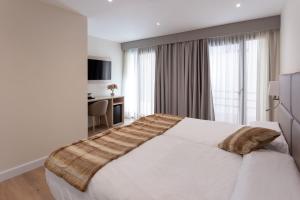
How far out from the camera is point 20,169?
2.34 metres

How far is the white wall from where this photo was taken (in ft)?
15.1

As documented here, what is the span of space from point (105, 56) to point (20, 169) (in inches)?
132

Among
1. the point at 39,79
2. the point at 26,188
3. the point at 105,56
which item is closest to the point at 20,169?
the point at 26,188

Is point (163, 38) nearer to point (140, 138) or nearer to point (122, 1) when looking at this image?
point (122, 1)

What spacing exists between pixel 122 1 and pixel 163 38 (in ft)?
6.60

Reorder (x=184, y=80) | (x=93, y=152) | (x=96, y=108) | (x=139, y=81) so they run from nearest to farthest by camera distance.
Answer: (x=93, y=152) → (x=96, y=108) → (x=184, y=80) → (x=139, y=81)

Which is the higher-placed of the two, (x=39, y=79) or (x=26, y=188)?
(x=39, y=79)

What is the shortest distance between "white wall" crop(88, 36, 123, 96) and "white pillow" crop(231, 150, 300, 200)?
13.6 feet

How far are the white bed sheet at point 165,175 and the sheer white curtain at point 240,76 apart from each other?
6.95 ft

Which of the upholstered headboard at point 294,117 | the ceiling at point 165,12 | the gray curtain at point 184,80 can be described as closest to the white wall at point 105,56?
the ceiling at point 165,12

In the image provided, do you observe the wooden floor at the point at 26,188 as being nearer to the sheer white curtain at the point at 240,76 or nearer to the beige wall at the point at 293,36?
the beige wall at the point at 293,36

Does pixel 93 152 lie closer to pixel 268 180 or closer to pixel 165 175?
pixel 165 175

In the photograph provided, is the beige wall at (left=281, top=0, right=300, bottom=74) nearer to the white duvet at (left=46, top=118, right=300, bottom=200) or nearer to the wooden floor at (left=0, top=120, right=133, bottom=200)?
the white duvet at (left=46, top=118, right=300, bottom=200)

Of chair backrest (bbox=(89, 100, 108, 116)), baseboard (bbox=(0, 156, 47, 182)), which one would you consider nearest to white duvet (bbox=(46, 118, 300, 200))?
baseboard (bbox=(0, 156, 47, 182))
